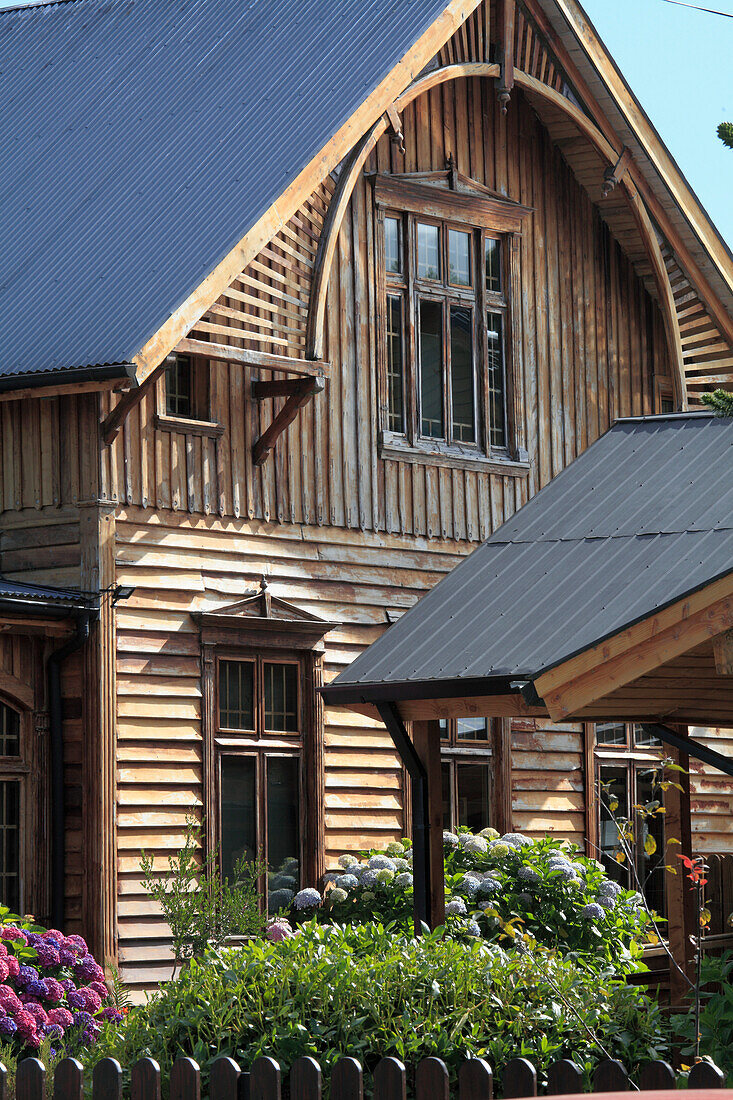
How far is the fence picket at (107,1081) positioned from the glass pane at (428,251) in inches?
454

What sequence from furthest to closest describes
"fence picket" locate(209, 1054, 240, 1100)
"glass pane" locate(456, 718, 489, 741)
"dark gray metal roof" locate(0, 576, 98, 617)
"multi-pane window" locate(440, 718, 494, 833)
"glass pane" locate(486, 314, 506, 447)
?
"glass pane" locate(486, 314, 506, 447)
"glass pane" locate(456, 718, 489, 741)
"multi-pane window" locate(440, 718, 494, 833)
"dark gray metal roof" locate(0, 576, 98, 617)
"fence picket" locate(209, 1054, 240, 1100)

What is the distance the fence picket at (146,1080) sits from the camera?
247 inches

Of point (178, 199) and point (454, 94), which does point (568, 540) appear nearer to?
point (178, 199)

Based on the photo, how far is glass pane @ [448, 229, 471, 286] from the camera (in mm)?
17266

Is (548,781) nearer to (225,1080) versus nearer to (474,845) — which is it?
(474,845)

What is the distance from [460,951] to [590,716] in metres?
1.30

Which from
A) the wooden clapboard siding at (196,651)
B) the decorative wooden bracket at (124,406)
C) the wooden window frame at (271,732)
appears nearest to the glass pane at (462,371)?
the wooden clapboard siding at (196,651)

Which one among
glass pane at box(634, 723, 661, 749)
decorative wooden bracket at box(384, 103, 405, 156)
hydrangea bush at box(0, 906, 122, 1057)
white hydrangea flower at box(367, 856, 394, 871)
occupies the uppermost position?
decorative wooden bracket at box(384, 103, 405, 156)

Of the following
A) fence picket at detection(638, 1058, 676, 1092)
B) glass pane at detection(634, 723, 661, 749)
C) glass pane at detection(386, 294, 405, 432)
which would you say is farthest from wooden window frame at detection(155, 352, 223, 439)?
fence picket at detection(638, 1058, 676, 1092)

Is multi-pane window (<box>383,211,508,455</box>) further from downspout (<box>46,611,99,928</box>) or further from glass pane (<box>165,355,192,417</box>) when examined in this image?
downspout (<box>46,611,99,928</box>)

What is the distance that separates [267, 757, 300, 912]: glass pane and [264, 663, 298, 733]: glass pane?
0.29m

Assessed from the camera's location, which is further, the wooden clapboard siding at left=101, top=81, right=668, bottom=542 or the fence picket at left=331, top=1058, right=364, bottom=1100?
the wooden clapboard siding at left=101, top=81, right=668, bottom=542

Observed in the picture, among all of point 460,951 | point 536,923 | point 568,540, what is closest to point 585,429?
point 536,923

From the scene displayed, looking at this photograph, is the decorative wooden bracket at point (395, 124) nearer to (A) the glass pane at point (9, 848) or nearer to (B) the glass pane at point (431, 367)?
(B) the glass pane at point (431, 367)
